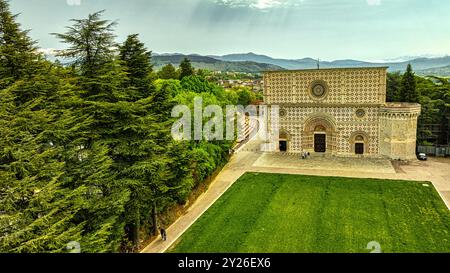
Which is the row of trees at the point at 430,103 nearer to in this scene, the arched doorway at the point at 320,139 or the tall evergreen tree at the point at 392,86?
the tall evergreen tree at the point at 392,86

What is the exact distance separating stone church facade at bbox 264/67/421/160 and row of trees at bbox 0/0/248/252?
1428 cm

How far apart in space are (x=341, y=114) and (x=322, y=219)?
13379mm

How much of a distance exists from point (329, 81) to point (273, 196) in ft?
40.8

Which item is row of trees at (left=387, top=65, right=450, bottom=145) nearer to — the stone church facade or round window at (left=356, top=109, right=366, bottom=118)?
the stone church facade

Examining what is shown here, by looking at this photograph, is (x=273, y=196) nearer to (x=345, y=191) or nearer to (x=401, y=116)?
(x=345, y=191)

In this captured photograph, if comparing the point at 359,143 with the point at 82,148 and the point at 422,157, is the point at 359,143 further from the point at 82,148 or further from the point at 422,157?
the point at 82,148

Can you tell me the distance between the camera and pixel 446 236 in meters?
14.1

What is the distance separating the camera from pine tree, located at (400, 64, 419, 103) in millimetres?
29547

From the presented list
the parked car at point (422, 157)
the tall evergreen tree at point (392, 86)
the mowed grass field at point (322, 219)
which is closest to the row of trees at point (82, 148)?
the mowed grass field at point (322, 219)

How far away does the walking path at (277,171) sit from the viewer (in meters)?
17.6

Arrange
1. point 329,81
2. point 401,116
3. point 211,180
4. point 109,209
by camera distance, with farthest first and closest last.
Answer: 1. point 329,81
2. point 401,116
3. point 211,180
4. point 109,209

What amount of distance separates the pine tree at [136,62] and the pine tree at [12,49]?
15.1 feet

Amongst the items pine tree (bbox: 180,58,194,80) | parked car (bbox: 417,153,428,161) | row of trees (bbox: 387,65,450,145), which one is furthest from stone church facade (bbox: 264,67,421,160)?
pine tree (bbox: 180,58,194,80)
